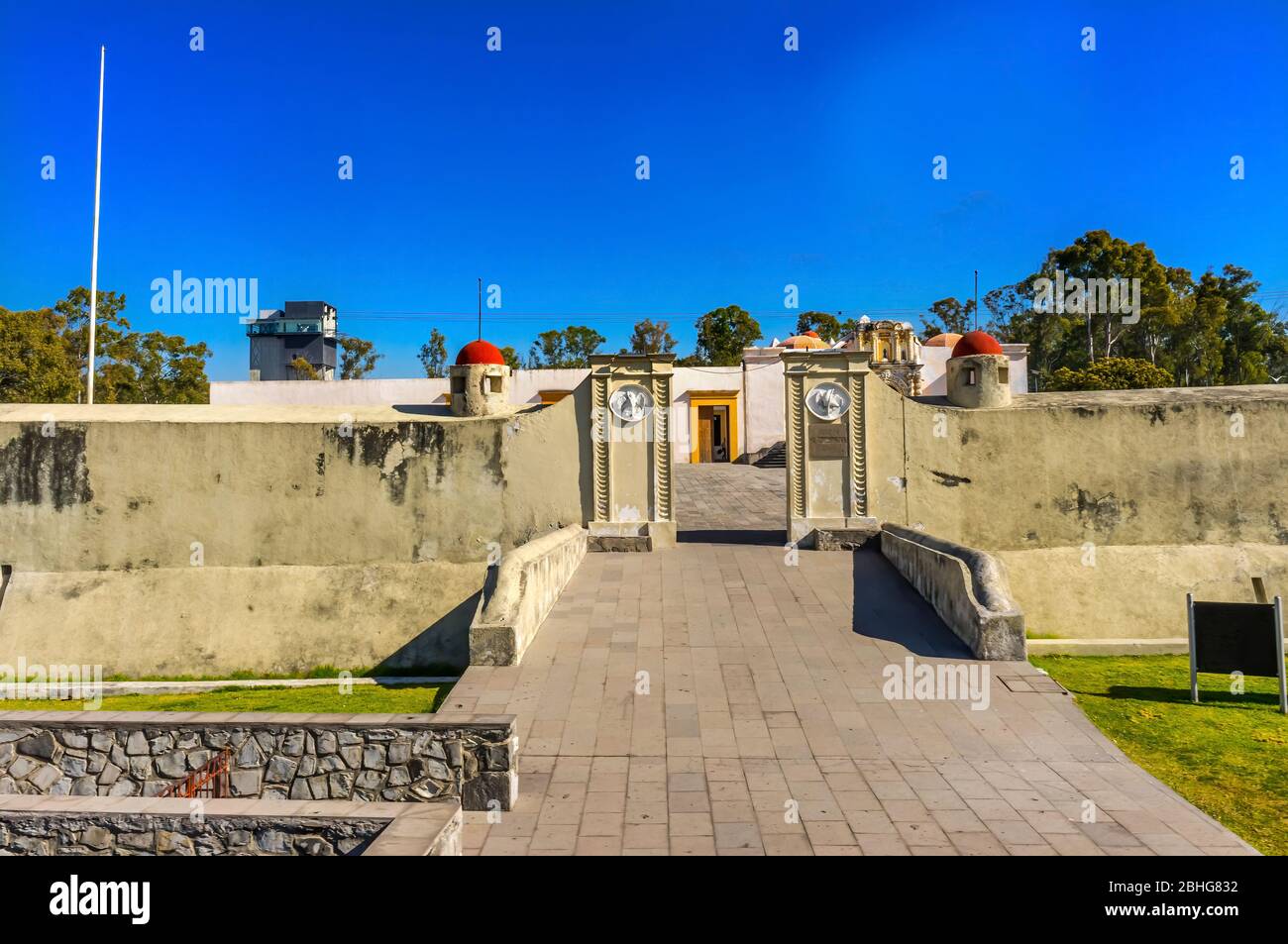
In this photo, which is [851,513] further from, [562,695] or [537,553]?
[562,695]

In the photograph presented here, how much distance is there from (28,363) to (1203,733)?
107ft

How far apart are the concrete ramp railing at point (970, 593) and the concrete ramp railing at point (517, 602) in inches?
177

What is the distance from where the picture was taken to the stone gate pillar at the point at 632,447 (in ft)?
40.9

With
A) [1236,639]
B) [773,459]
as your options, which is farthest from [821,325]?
[1236,639]

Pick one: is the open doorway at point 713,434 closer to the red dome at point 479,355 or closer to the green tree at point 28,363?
the red dome at point 479,355

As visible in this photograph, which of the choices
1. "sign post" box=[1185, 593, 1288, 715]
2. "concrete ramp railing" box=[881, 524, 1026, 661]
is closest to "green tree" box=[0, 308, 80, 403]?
"concrete ramp railing" box=[881, 524, 1026, 661]

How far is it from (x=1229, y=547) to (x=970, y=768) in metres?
9.58

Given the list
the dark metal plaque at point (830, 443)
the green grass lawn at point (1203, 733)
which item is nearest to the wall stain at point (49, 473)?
the dark metal plaque at point (830, 443)

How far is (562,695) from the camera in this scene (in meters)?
6.83

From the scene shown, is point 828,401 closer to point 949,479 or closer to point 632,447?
point 949,479

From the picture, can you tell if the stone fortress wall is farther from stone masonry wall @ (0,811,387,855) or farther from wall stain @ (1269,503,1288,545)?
stone masonry wall @ (0,811,387,855)

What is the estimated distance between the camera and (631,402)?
12578 millimetres

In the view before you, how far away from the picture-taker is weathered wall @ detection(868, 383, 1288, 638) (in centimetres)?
1197
